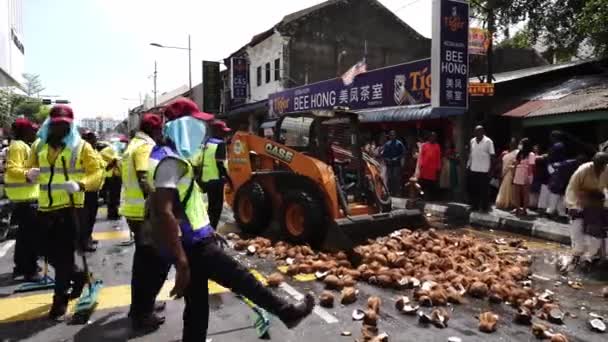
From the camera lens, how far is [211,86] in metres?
30.8

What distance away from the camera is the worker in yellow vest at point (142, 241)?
155 inches

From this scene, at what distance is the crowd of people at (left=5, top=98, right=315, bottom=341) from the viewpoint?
2.92 meters

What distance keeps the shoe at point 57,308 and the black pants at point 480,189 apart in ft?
26.4

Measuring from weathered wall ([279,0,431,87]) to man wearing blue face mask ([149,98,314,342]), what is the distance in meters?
23.8

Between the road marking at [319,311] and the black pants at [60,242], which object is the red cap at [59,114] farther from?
the road marking at [319,311]

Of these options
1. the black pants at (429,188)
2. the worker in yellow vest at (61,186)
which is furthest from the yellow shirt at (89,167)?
the black pants at (429,188)

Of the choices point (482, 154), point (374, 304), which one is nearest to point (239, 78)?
point (482, 154)

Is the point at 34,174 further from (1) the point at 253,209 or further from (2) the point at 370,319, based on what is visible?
(1) the point at 253,209

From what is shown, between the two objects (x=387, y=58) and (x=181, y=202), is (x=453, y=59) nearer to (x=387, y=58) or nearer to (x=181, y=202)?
(x=181, y=202)

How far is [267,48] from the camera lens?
27.9 m

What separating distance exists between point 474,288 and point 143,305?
310 centimetres

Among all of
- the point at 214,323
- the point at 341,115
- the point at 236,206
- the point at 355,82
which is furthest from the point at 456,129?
the point at 214,323

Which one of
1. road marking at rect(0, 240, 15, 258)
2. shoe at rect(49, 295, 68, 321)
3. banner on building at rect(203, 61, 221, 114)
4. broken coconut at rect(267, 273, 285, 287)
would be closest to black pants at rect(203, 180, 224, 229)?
broken coconut at rect(267, 273, 285, 287)

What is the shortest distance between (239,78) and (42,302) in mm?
26387
